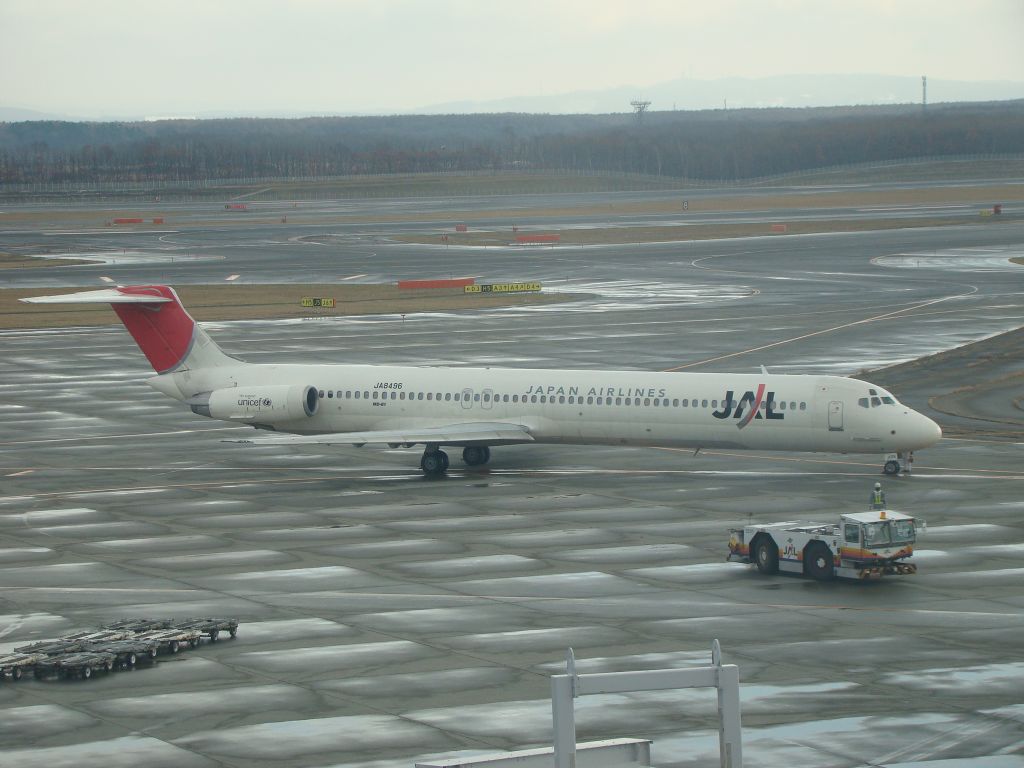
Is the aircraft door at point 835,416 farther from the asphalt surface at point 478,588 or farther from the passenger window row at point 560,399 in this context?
the asphalt surface at point 478,588

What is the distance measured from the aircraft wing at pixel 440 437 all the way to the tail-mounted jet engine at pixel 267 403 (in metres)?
1.22

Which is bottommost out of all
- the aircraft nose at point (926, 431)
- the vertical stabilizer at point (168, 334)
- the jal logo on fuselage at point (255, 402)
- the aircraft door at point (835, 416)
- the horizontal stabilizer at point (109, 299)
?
the aircraft nose at point (926, 431)

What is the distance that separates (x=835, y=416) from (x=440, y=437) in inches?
499

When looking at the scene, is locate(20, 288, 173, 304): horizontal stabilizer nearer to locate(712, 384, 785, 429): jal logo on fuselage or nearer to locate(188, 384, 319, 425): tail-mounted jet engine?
locate(188, 384, 319, 425): tail-mounted jet engine

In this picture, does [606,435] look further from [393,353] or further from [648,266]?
[648,266]

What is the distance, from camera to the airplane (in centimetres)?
4594

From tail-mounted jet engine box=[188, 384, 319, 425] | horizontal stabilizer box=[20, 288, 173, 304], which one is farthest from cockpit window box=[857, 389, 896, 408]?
horizontal stabilizer box=[20, 288, 173, 304]

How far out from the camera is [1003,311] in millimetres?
90562

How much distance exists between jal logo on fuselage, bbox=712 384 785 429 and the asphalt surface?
2.20 m

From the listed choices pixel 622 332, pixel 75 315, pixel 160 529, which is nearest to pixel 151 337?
pixel 160 529

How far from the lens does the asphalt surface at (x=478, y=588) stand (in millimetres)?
24125

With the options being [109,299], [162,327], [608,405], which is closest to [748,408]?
[608,405]

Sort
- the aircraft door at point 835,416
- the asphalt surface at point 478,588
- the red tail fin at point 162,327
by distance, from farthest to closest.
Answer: the red tail fin at point 162,327, the aircraft door at point 835,416, the asphalt surface at point 478,588

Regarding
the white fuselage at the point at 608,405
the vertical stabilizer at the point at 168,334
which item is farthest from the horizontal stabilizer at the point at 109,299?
the white fuselage at the point at 608,405
